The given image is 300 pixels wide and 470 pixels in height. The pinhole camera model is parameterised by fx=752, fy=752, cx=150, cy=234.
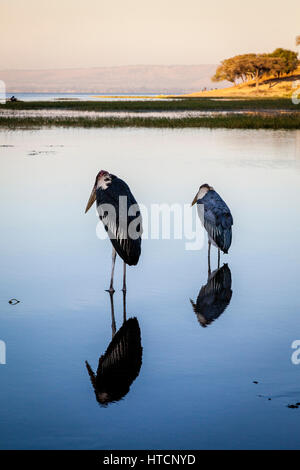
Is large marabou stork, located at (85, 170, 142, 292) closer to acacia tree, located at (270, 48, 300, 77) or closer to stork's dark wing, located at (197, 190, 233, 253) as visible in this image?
stork's dark wing, located at (197, 190, 233, 253)

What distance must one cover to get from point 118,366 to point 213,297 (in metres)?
2.23

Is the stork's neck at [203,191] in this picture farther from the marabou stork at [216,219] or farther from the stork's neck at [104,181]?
the stork's neck at [104,181]

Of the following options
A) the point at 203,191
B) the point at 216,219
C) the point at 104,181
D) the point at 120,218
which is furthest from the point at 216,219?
the point at 120,218

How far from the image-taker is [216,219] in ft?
30.1

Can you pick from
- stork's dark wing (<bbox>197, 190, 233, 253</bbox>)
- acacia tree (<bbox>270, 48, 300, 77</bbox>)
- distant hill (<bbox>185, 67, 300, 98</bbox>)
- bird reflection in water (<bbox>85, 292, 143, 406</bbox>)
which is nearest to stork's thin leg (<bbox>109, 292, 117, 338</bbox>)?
bird reflection in water (<bbox>85, 292, 143, 406</bbox>)

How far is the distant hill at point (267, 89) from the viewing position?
94.9 metres

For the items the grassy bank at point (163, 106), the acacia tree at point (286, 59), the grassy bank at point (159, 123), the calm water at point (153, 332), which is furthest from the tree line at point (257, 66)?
the calm water at point (153, 332)

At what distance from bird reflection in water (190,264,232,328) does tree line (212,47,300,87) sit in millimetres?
101774

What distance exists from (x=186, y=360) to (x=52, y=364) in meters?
1.03

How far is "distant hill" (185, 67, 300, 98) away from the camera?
9488cm

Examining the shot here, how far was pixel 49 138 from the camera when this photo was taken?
98.2 ft

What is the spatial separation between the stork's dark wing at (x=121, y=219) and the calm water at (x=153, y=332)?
1.65 ft
